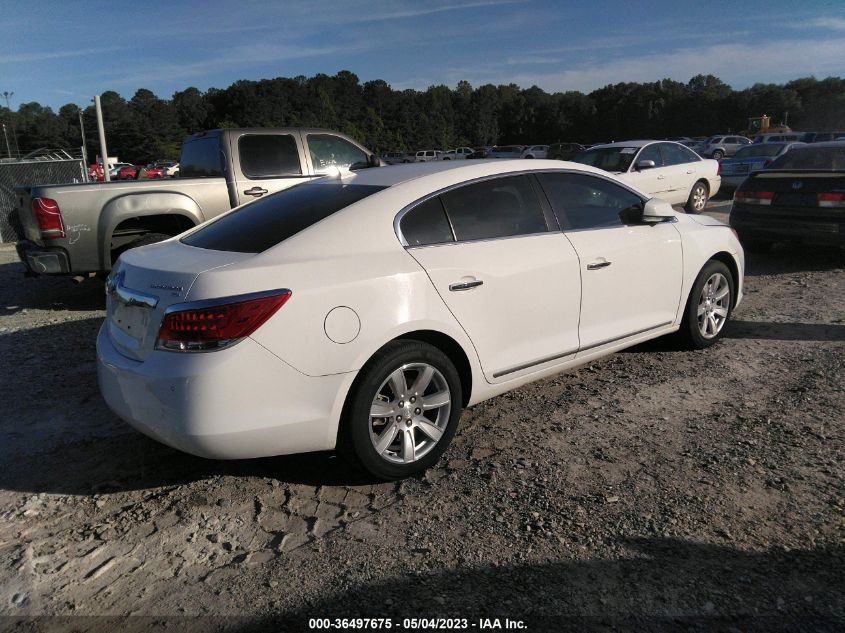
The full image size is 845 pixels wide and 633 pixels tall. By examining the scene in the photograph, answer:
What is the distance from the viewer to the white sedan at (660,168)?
12258 mm

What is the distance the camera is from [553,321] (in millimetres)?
3992

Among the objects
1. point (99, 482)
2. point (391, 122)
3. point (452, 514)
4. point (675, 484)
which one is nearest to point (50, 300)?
point (99, 482)

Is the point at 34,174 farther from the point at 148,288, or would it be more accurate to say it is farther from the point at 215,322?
the point at 215,322

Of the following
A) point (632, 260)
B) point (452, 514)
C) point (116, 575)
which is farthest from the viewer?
point (632, 260)

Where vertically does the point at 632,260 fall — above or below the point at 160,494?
above

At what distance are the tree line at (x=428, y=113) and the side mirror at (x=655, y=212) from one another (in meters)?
82.4

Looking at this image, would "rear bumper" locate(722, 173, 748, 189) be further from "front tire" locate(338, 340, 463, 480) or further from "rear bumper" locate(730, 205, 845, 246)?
"front tire" locate(338, 340, 463, 480)

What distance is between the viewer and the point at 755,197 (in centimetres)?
886

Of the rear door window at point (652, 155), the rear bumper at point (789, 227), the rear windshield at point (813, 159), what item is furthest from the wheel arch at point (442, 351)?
the rear door window at point (652, 155)

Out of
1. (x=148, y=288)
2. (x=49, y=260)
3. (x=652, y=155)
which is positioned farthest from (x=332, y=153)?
(x=652, y=155)

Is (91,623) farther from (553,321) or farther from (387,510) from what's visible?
(553,321)

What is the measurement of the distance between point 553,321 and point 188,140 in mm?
6415

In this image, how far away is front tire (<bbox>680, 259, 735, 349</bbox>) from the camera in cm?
505

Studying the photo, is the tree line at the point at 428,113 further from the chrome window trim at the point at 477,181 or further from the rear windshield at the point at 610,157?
the chrome window trim at the point at 477,181
